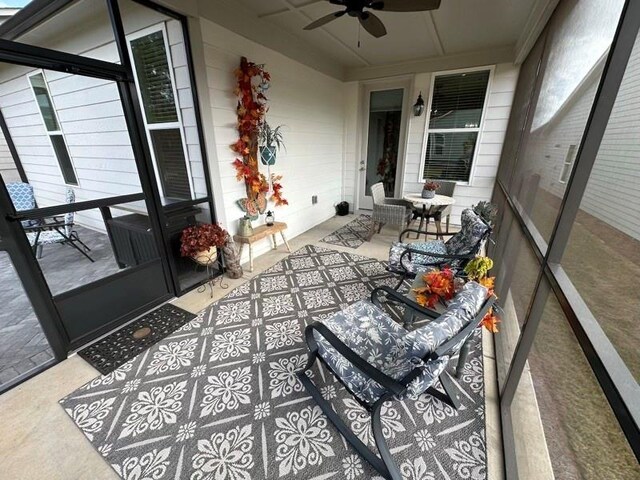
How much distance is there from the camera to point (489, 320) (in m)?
1.40

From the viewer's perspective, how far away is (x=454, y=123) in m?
4.25

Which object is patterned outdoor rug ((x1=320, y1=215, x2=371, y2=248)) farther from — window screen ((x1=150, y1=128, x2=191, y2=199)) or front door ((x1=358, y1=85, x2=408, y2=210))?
window screen ((x1=150, y1=128, x2=191, y2=199))

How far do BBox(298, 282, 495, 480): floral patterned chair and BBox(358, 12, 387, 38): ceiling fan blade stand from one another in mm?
2160

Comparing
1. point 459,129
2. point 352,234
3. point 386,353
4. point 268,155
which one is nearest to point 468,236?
point 386,353

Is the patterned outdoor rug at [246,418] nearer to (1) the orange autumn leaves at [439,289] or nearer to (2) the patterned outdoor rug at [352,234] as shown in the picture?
(1) the orange autumn leaves at [439,289]

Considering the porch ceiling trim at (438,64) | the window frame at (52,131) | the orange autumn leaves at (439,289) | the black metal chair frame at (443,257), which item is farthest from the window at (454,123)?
the window frame at (52,131)

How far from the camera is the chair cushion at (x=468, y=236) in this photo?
2127mm

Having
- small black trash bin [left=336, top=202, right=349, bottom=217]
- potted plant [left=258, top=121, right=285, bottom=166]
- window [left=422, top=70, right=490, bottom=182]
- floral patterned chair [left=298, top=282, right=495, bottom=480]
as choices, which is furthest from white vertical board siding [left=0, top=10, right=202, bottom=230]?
window [left=422, top=70, right=490, bottom=182]

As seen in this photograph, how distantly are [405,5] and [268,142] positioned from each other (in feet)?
6.20

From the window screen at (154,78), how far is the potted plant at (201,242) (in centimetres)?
112

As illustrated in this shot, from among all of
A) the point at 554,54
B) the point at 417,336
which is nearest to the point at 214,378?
the point at 417,336

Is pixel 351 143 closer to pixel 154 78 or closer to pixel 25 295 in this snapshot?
pixel 154 78

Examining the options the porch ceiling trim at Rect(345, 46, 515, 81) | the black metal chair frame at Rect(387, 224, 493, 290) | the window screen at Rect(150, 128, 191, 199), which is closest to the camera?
the black metal chair frame at Rect(387, 224, 493, 290)

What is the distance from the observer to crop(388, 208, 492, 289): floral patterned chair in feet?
7.02
